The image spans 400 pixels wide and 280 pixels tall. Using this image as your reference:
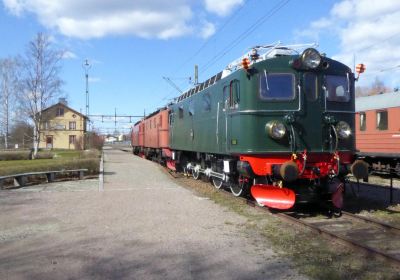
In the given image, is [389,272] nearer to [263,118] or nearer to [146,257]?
[146,257]

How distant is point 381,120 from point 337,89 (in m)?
9.40

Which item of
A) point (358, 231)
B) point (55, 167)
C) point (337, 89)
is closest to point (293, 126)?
point (337, 89)

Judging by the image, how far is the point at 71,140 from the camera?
92562 millimetres

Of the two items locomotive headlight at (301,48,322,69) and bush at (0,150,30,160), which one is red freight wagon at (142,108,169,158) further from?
locomotive headlight at (301,48,322,69)

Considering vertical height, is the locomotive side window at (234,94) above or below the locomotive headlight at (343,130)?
above

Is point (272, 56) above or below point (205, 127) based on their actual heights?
above

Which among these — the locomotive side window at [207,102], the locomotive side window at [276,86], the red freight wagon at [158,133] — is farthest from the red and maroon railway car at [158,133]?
the locomotive side window at [276,86]

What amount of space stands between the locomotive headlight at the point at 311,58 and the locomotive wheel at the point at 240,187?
3.02m

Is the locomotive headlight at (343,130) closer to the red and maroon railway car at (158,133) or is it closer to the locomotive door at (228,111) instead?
the locomotive door at (228,111)

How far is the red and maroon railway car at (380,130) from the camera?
1812 centimetres

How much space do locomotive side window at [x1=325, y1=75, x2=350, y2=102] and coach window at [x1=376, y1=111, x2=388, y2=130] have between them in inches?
350

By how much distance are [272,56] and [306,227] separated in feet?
12.9

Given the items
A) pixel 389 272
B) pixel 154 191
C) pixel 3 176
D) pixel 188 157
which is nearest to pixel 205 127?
pixel 154 191

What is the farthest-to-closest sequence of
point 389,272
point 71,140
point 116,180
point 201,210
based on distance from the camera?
1. point 71,140
2. point 116,180
3. point 201,210
4. point 389,272
